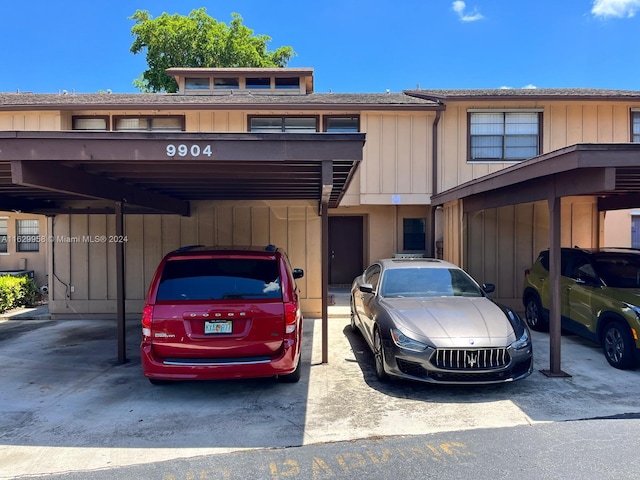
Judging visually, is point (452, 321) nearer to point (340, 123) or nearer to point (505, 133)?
point (340, 123)

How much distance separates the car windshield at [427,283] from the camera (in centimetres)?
624

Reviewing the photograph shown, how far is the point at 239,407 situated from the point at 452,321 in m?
2.70

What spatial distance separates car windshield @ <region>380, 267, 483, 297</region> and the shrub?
9558 mm

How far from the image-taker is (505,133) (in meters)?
11.2

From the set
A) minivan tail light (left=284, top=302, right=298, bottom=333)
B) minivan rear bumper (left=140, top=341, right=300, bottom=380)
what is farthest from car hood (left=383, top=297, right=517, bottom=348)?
minivan rear bumper (left=140, top=341, right=300, bottom=380)

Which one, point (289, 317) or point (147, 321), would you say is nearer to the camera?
point (147, 321)

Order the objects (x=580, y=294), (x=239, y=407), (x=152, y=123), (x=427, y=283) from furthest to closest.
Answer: (x=152, y=123), (x=580, y=294), (x=427, y=283), (x=239, y=407)

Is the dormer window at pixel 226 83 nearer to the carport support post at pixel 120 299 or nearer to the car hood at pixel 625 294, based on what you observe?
the carport support post at pixel 120 299

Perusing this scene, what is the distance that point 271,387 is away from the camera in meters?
5.36

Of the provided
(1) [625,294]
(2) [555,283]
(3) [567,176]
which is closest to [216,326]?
(2) [555,283]

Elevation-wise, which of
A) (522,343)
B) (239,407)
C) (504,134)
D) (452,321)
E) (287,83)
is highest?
(287,83)

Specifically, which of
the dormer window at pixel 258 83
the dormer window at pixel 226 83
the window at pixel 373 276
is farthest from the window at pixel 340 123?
the dormer window at pixel 226 83

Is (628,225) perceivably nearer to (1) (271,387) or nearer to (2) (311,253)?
(2) (311,253)

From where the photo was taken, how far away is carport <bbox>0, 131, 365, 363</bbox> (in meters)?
4.60
